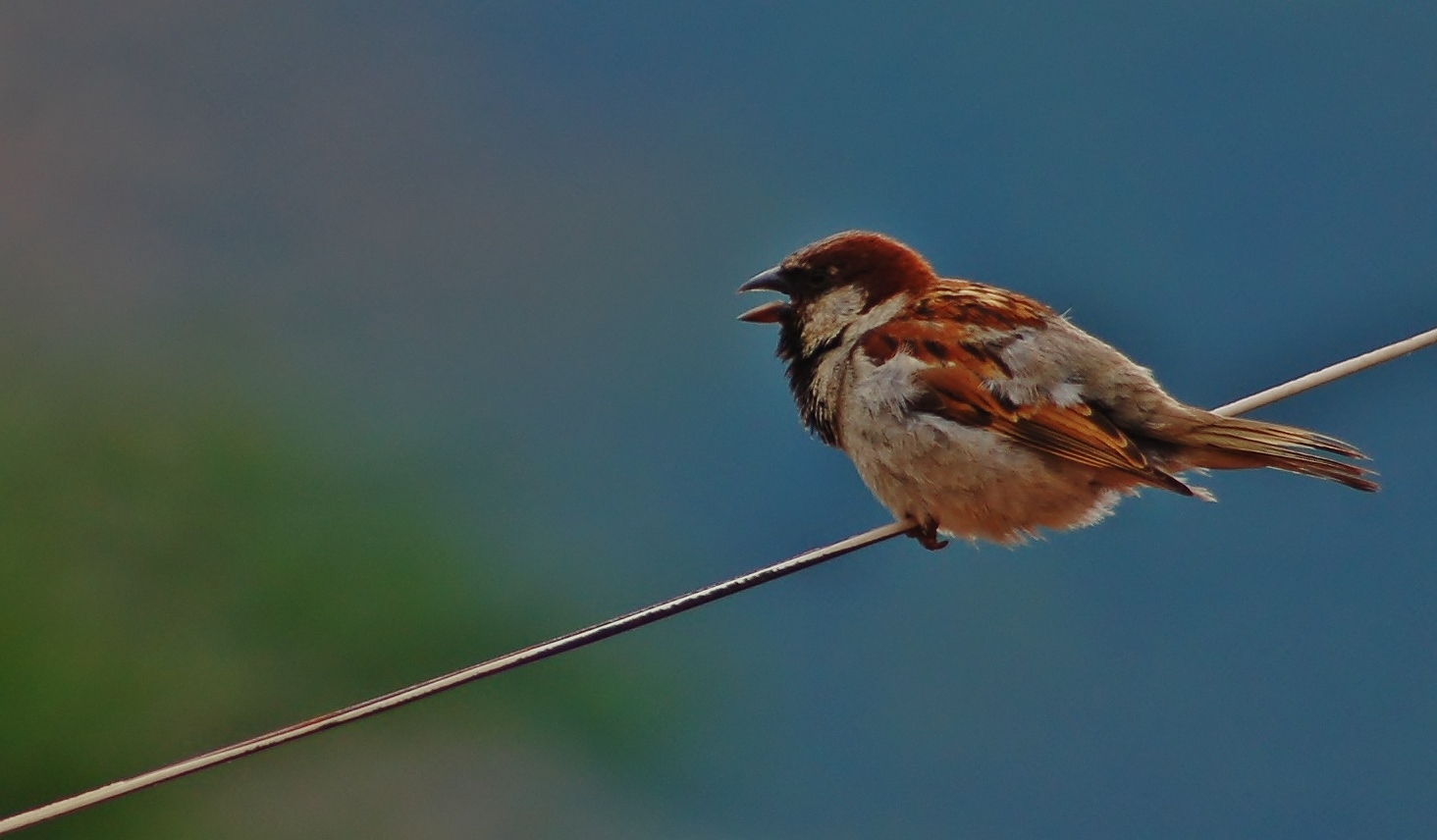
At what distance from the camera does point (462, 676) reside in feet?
7.32

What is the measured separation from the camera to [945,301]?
4.02 meters

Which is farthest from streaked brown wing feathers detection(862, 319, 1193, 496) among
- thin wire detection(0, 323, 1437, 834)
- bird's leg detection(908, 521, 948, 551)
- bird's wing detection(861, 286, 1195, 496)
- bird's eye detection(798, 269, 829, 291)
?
thin wire detection(0, 323, 1437, 834)

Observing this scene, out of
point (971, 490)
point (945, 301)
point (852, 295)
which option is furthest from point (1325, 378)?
point (852, 295)

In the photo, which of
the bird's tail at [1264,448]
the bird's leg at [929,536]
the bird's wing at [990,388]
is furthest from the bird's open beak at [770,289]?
the bird's tail at [1264,448]

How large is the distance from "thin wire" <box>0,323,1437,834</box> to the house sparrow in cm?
68

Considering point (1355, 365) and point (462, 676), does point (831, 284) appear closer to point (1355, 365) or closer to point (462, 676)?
point (1355, 365)

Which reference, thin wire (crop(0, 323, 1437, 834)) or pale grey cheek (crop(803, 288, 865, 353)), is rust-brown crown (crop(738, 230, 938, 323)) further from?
thin wire (crop(0, 323, 1437, 834))

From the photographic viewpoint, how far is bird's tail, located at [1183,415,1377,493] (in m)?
3.25

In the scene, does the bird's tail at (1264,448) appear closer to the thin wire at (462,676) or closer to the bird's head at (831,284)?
the thin wire at (462,676)

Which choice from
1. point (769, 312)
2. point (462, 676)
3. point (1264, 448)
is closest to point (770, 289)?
point (769, 312)

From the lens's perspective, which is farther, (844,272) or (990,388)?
(844,272)

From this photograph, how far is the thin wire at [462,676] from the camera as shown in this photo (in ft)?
6.84

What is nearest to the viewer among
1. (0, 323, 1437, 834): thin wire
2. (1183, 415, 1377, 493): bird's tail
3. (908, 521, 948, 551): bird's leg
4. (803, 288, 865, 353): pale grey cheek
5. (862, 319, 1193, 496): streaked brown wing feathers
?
(0, 323, 1437, 834): thin wire

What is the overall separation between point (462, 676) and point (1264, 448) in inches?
73.8
